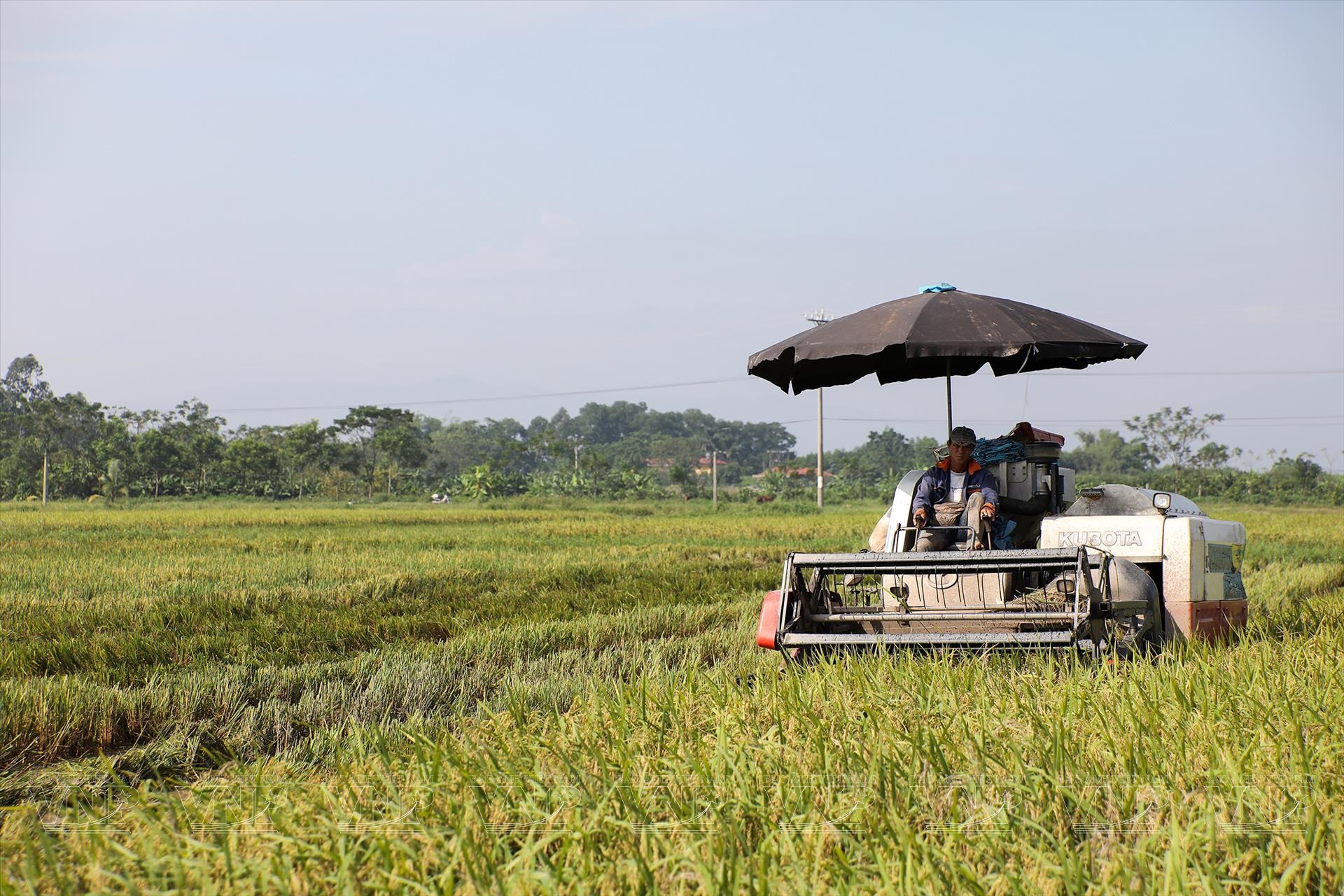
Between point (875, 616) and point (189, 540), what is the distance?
15.2 meters

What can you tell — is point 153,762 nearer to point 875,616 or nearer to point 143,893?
point 143,893

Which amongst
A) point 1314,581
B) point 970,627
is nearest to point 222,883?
point 970,627

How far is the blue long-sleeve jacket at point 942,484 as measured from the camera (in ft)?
18.6

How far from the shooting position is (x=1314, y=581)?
37.0 ft

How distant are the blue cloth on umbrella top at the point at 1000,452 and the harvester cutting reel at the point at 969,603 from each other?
698 mm

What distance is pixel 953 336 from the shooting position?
16.6 ft

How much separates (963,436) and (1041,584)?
90 cm

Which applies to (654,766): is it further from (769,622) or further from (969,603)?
(969,603)

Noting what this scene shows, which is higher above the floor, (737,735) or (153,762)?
(737,735)

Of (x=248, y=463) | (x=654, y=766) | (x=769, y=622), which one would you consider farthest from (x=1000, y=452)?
(x=248, y=463)

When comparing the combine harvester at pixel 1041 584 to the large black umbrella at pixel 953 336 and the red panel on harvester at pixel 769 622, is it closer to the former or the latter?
the red panel on harvester at pixel 769 622

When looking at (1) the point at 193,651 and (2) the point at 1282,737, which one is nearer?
(2) the point at 1282,737

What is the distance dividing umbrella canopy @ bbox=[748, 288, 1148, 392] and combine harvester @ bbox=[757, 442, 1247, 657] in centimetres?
83

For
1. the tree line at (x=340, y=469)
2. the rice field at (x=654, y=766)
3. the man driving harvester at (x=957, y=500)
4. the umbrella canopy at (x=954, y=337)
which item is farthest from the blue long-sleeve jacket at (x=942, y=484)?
the tree line at (x=340, y=469)
